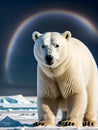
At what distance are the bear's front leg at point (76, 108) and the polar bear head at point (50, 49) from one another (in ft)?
2.08

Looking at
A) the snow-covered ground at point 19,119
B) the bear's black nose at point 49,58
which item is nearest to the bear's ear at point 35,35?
the bear's black nose at point 49,58

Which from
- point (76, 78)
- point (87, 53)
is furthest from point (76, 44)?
point (76, 78)

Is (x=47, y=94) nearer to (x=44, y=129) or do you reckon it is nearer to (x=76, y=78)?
(x=76, y=78)

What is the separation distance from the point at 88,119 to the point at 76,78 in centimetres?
102

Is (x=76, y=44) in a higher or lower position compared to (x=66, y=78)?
higher

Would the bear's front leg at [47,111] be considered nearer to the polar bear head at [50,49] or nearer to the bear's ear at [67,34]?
the polar bear head at [50,49]

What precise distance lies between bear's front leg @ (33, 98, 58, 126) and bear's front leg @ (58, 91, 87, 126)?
202 mm

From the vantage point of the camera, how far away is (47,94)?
638cm

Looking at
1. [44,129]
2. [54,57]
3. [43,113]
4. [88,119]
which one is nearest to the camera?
[44,129]

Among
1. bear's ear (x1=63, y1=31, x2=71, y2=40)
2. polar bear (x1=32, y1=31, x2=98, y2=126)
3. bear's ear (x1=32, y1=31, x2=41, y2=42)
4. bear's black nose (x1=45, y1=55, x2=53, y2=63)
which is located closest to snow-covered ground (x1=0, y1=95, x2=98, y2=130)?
polar bear (x1=32, y1=31, x2=98, y2=126)

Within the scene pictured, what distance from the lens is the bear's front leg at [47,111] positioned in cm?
614

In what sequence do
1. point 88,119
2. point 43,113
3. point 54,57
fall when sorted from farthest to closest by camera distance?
point 88,119 < point 43,113 < point 54,57

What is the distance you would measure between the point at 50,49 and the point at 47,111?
40.4 inches

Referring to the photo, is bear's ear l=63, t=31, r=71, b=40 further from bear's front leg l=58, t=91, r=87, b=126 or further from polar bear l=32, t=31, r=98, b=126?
bear's front leg l=58, t=91, r=87, b=126
